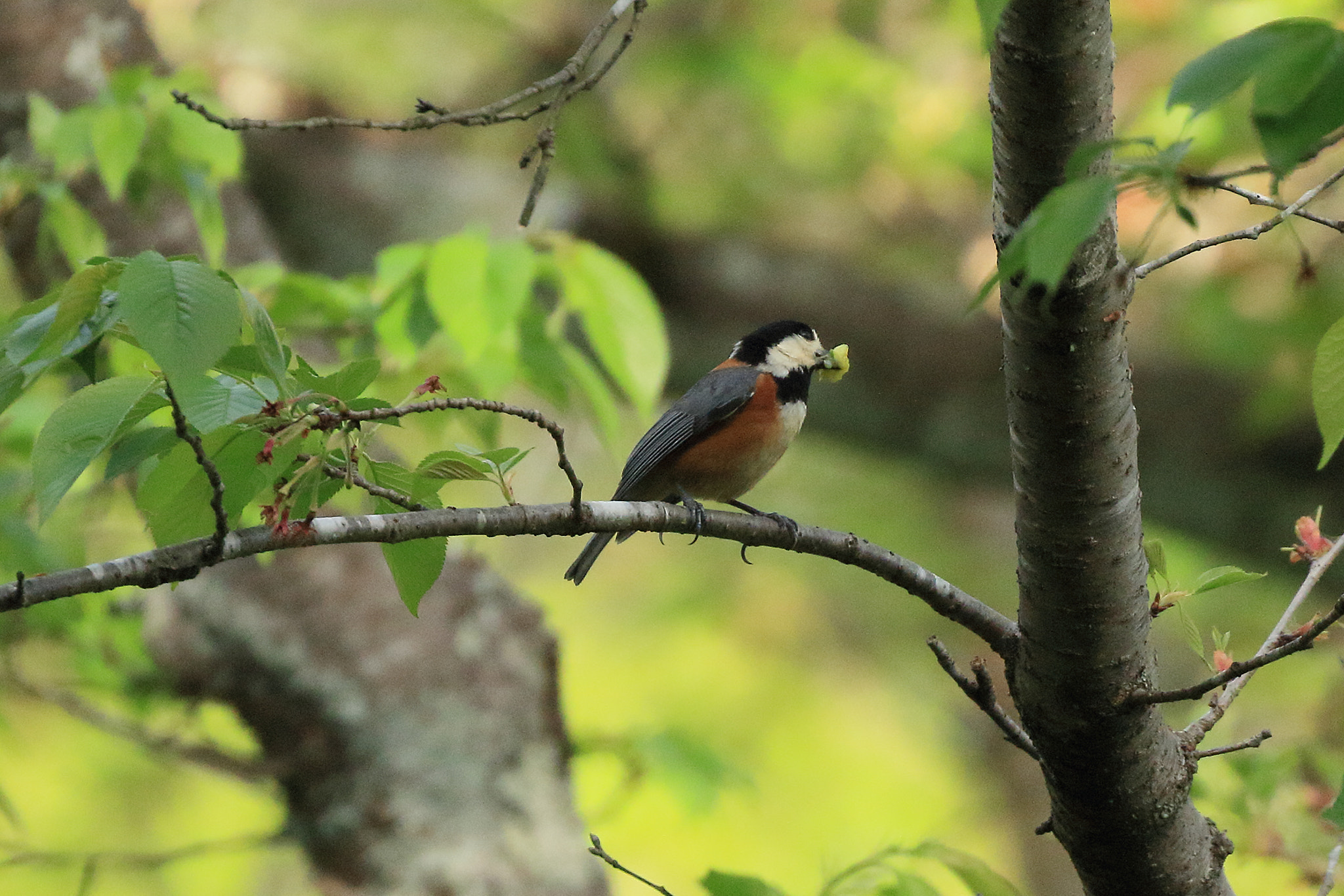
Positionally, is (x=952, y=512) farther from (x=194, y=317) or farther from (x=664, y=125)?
(x=194, y=317)

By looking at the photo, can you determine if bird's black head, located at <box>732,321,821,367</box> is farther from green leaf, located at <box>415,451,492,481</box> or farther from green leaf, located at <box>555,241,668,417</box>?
green leaf, located at <box>415,451,492,481</box>

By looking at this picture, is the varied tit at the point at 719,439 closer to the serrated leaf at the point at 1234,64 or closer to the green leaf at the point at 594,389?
the green leaf at the point at 594,389

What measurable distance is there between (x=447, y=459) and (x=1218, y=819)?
3.42m

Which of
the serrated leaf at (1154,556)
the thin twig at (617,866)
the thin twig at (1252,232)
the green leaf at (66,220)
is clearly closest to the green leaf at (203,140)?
the green leaf at (66,220)

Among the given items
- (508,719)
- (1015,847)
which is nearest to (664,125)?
(508,719)

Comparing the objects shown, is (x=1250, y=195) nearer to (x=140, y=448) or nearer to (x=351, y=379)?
(x=351, y=379)

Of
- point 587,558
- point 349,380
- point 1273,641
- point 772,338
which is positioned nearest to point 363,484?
point 349,380

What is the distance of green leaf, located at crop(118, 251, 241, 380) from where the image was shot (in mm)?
1623

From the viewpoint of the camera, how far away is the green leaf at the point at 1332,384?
63.1 inches

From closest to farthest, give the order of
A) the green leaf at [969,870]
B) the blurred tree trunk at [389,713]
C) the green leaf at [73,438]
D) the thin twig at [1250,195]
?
1. the thin twig at [1250,195]
2. the green leaf at [73,438]
3. the green leaf at [969,870]
4. the blurred tree trunk at [389,713]

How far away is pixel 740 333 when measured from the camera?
22.0ft

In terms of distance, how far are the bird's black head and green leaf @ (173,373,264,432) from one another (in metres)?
3.11

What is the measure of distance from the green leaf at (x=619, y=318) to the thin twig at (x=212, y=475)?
6.33ft

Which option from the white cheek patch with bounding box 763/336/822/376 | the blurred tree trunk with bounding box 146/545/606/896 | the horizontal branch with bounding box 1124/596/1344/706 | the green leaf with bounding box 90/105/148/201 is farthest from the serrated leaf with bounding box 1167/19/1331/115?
the blurred tree trunk with bounding box 146/545/606/896
